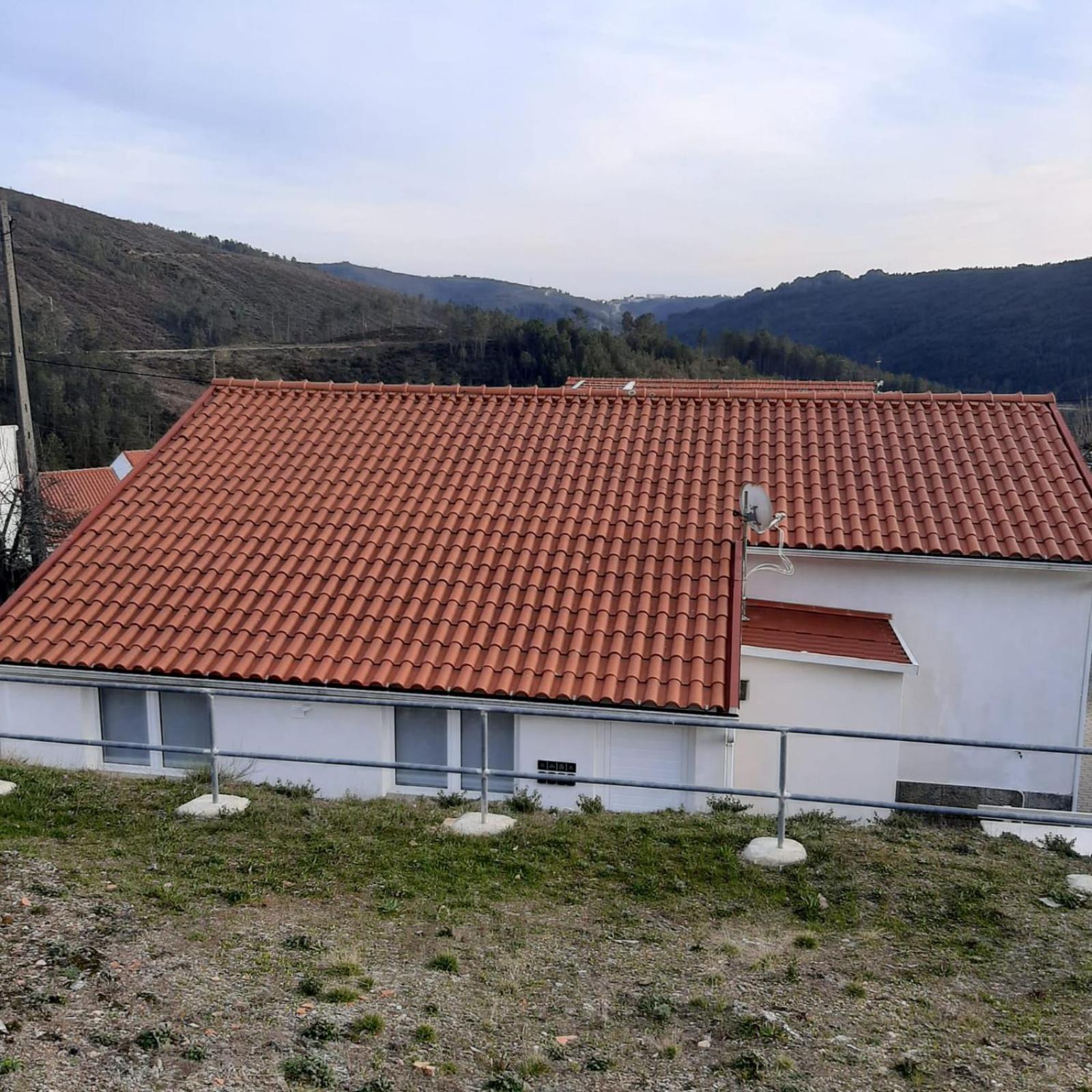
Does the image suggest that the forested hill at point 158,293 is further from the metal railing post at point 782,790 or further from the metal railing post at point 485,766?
the metal railing post at point 782,790

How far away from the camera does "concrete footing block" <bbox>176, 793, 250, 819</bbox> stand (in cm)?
704

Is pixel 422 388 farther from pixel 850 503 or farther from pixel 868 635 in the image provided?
pixel 868 635

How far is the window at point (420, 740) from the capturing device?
372 inches

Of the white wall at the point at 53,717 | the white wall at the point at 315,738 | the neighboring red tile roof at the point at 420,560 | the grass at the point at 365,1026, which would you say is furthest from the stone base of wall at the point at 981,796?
the white wall at the point at 53,717

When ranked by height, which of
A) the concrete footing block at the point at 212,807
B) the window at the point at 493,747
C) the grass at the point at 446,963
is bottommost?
the window at the point at 493,747

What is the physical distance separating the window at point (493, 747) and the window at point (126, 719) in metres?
3.51

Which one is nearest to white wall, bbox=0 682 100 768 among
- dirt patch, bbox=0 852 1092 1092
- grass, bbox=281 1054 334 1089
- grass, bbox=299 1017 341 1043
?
dirt patch, bbox=0 852 1092 1092

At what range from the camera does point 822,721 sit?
9.78m

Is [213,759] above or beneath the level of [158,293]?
beneath

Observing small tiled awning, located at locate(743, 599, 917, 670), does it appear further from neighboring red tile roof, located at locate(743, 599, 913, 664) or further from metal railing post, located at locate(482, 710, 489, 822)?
metal railing post, located at locate(482, 710, 489, 822)

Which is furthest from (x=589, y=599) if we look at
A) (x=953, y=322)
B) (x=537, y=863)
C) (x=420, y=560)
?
(x=953, y=322)

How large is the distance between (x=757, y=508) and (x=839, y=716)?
95.4 inches

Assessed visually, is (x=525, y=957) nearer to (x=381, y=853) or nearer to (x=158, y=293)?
(x=381, y=853)

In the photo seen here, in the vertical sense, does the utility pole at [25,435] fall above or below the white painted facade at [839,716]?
above
